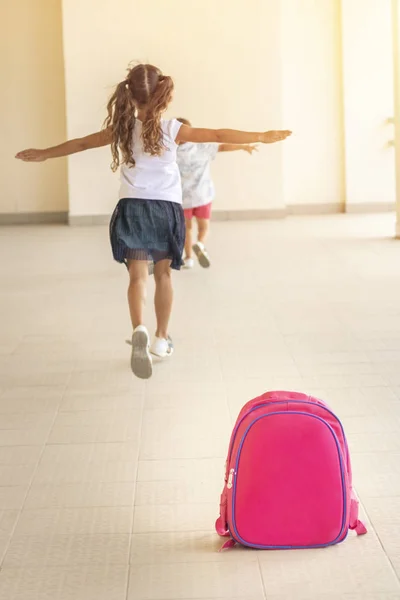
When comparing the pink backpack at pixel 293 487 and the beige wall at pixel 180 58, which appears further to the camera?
the beige wall at pixel 180 58

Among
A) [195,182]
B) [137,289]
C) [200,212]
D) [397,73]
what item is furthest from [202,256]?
[137,289]

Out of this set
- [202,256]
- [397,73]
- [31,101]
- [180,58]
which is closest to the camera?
[202,256]

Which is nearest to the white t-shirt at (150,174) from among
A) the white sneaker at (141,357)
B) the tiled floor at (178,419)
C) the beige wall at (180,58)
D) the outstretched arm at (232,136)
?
the outstretched arm at (232,136)

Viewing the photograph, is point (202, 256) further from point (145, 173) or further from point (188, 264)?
point (145, 173)

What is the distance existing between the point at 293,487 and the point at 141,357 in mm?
1899

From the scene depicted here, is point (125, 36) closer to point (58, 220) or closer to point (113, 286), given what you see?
point (58, 220)

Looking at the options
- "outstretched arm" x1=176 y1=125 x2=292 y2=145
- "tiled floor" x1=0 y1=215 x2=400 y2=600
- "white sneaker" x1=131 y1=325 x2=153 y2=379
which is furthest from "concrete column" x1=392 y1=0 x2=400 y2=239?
"white sneaker" x1=131 y1=325 x2=153 y2=379

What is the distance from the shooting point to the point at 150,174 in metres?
4.71

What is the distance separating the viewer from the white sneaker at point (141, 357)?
14.4ft

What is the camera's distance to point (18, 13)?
12469 millimetres

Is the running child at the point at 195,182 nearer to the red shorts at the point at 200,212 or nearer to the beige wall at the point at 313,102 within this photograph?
the red shorts at the point at 200,212

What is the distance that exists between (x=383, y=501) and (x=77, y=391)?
188 cm

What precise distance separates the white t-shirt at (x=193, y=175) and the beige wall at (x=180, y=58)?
3863mm

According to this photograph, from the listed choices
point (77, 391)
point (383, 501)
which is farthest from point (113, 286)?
point (383, 501)
